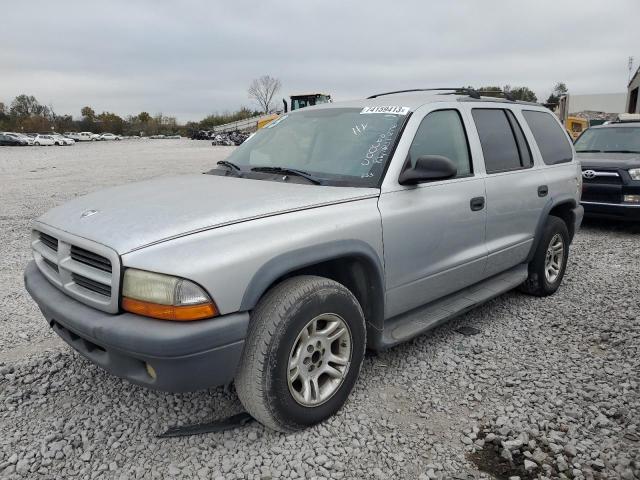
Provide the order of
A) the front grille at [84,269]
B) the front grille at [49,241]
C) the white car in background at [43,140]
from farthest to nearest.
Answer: the white car in background at [43,140]
the front grille at [49,241]
the front grille at [84,269]

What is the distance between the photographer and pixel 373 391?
3.08 m

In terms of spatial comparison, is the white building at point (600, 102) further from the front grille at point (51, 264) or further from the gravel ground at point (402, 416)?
the front grille at point (51, 264)

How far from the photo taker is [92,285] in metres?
2.39

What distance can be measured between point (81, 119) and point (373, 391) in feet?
364

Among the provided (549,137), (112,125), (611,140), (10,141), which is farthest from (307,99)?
(112,125)

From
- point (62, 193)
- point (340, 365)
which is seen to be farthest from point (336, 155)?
point (62, 193)

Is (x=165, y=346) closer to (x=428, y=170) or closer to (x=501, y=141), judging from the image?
(x=428, y=170)

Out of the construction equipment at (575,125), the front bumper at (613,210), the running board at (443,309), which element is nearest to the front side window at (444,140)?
the running board at (443,309)

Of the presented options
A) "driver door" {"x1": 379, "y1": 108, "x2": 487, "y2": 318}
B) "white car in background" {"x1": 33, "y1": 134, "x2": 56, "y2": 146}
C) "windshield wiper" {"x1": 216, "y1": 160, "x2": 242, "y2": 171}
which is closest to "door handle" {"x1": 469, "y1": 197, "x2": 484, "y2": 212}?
"driver door" {"x1": 379, "y1": 108, "x2": 487, "y2": 318}

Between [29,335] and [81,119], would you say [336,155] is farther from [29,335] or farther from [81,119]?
[81,119]

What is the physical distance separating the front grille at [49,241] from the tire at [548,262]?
388 centimetres

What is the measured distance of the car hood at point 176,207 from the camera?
232 centimetres

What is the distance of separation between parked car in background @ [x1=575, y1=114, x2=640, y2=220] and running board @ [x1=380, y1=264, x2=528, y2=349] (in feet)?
13.5

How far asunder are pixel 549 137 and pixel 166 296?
13.5 ft
